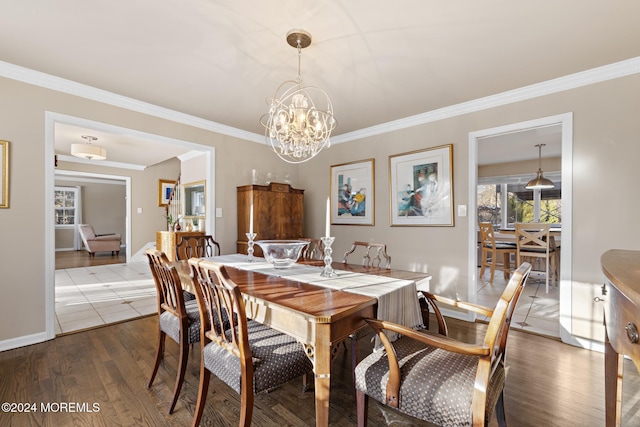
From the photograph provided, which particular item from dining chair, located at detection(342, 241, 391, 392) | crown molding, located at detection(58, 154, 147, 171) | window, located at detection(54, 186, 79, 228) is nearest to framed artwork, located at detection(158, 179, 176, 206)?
crown molding, located at detection(58, 154, 147, 171)

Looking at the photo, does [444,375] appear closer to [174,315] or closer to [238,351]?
[238,351]

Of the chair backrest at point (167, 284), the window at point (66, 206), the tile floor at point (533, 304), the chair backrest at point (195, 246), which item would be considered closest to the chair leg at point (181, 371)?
the chair backrest at point (167, 284)

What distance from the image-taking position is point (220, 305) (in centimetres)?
141

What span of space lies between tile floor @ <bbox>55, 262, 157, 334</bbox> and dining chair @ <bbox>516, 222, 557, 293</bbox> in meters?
5.30

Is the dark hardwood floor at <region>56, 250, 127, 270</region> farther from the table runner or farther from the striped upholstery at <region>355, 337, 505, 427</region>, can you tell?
the striped upholstery at <region>355, 337, 505, 427</region>

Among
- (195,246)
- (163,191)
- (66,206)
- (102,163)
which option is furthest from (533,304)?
(66,206)

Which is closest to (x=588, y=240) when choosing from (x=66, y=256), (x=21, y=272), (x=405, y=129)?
(x=405, y=129)

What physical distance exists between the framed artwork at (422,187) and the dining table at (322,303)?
1589 mm

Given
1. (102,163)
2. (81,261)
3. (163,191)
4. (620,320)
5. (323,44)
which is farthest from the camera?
(163,191)

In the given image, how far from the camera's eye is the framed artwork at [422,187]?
3361mm

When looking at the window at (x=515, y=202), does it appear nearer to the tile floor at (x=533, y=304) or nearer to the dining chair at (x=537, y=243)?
the tile floor at (x=533, y=304)

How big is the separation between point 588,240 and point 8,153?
16.4 ft

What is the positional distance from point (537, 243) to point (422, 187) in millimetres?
2398

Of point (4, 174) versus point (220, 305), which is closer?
point (220, 305)
